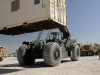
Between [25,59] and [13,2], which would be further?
[25,59]

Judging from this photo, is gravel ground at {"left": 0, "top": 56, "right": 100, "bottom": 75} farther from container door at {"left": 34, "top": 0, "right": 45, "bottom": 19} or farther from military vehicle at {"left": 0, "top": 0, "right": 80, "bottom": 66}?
container door at {"left": 34, "top": 0, "right": 45, "bottom": 19}

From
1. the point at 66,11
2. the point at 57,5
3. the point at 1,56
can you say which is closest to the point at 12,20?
the point at 57,5

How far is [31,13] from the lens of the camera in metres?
Answer: 7.61

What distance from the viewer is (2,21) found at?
8.77 metres

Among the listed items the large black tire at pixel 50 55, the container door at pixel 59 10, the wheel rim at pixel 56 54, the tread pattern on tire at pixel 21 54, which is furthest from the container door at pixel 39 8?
the tread pattern on tire at pixel 21 54

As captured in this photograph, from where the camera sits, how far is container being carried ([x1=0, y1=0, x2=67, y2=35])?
7.32 m

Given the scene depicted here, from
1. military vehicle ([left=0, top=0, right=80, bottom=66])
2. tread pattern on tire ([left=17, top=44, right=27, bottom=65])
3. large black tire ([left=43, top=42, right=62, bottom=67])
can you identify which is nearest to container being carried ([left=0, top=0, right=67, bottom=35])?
military vehicle ([left=0, top=0, right=80, bottom=66])

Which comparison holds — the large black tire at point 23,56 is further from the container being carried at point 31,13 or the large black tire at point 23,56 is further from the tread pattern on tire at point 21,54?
the container being carried at point 31,13

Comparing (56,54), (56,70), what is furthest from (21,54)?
(56,70)

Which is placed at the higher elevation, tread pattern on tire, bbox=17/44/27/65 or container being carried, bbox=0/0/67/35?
container being carried, bbox=0/0/67/35

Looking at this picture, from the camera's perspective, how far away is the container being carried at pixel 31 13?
732cm

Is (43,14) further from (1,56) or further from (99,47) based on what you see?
(99,47)

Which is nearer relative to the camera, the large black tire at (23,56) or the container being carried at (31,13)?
the container being carried at (31,13)

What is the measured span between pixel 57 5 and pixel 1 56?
39.1 ft
